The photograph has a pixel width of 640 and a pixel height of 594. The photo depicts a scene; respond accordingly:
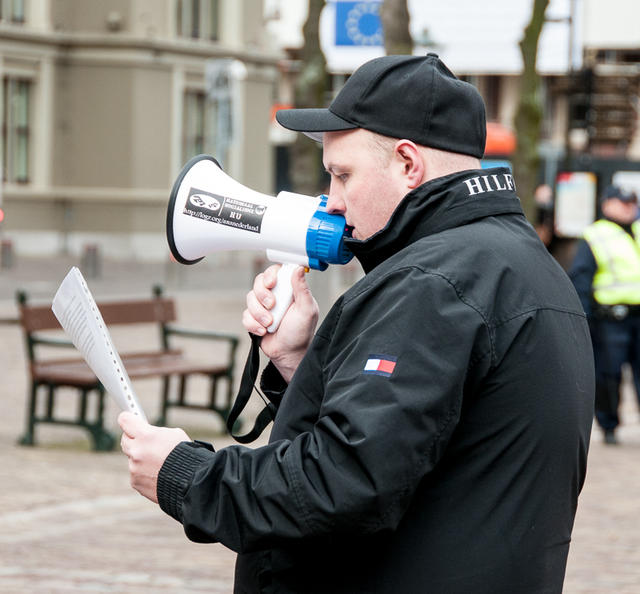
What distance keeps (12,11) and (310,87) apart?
20.4 meters

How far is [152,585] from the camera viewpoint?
18.4ft

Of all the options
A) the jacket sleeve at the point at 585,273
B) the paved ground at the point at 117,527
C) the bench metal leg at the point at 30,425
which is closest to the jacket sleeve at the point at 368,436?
the paved ground at the point at 117,527

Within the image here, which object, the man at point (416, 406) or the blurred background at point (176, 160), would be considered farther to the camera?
the blurred background at point (176, 160)

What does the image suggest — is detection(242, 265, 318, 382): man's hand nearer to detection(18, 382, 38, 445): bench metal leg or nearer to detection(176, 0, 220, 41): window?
detection(18, 382, 38, 445): bench metal leg

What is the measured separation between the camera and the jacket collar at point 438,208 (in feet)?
7.48

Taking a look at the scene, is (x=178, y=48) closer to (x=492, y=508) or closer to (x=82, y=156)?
(x=82, y=156)

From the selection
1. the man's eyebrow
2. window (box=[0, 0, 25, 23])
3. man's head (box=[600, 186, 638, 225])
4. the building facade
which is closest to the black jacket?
the man's eyebrow

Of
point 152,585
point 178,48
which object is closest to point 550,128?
point 178,48

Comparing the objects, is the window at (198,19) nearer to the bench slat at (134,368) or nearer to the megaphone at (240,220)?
the bench slat at (134,368)

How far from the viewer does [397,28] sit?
34.2ft

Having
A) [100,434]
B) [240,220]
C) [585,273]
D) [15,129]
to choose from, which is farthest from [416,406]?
[15,129]

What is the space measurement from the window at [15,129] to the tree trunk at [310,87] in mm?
19726

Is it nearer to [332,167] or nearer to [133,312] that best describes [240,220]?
[332,167]

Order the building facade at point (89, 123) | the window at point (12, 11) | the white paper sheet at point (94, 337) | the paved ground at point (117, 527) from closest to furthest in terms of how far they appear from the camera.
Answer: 1. the white paper sheet at point (94, 337)
2. the paved ground at point (117, 527)
3. the window at point (12, 11)
4. the building facade at point (89, 123)
